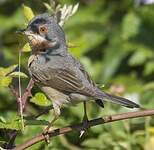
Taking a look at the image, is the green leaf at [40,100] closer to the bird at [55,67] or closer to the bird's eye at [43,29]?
the bird at [55,67]

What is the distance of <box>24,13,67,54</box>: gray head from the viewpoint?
10.9 feet

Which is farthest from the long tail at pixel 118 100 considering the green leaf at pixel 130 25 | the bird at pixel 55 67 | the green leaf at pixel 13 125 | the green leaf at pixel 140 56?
the green leaf at pixel 130 25

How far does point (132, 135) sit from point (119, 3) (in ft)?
7.91

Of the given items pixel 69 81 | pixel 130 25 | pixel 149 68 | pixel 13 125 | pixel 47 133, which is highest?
pixel 130 25

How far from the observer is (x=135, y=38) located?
18.1ft

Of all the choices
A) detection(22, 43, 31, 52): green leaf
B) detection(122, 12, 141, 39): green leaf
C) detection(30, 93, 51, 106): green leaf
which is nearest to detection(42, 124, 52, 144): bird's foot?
detection(30, 93, 51, 106): green leaf

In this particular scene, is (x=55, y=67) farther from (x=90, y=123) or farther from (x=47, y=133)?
(x=90, y=123)

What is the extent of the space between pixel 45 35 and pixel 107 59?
212cm

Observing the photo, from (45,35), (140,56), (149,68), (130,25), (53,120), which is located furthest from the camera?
(130,25)

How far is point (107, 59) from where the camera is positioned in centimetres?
555

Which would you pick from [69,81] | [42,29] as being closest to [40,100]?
[69,81]

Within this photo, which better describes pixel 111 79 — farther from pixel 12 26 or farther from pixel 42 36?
pixel 42 36

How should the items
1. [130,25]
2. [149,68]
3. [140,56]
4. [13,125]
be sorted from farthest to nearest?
[130,25] < [140,56] < [149,68] < [13,125]

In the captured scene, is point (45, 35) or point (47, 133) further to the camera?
point (45, 35)
